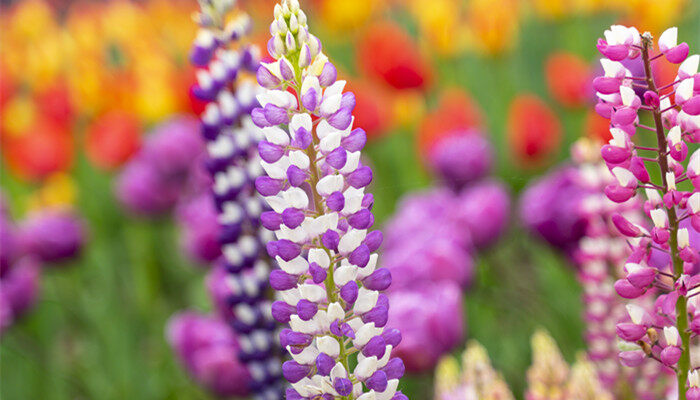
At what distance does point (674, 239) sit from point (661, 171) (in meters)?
0.03

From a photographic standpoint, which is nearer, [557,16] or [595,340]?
[595,340]

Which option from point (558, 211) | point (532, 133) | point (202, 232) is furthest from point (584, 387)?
point (532, 133)

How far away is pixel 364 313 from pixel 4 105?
1.59 m

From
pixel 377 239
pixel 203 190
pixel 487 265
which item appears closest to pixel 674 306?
pixel 377 239

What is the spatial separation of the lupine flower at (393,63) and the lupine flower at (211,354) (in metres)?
0.73

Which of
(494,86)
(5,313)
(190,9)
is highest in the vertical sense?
(190,9)

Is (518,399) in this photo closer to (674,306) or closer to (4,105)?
(674,306)

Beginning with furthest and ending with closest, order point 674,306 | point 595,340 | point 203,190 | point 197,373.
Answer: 1. point 203,190
2. point 197,373
3. point 595,340
4. point 674,306

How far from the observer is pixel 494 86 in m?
1.79

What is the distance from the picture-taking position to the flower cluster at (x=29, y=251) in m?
1.08

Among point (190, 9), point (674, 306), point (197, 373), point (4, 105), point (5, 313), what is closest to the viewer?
point (674, 306)

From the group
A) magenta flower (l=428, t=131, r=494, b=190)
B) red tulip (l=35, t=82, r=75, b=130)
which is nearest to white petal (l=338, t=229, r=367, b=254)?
magenta flower (l=428, t=131, r=494, b=190)

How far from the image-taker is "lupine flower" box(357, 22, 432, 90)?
1.47m

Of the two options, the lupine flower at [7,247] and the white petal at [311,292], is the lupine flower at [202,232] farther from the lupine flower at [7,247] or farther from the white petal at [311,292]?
the white petal at [311,292]
